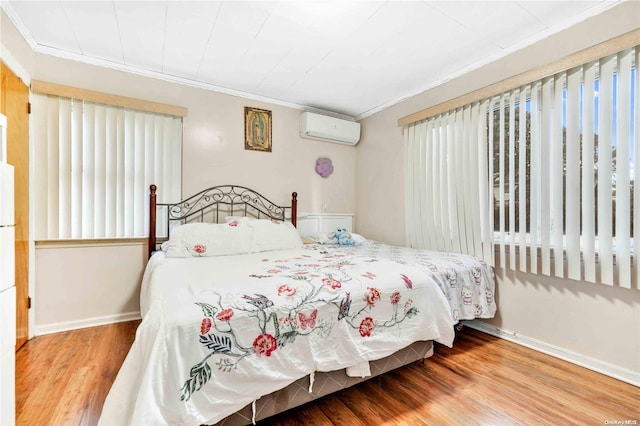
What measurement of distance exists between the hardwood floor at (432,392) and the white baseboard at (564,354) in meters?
0.06

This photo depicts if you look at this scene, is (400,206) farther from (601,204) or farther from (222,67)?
(222,67)

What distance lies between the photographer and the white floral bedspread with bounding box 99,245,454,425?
3.51 ft

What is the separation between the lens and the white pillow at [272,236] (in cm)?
265

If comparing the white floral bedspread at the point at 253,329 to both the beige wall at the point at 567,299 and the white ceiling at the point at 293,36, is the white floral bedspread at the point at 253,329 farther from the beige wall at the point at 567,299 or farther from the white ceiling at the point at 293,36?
the white ceiling at the point at 293,36

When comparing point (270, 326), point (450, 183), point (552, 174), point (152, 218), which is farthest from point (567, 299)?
point (152, 218)

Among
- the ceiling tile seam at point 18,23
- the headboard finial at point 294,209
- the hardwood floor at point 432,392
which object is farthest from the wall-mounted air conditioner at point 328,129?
the hardwood floor at point 432,392

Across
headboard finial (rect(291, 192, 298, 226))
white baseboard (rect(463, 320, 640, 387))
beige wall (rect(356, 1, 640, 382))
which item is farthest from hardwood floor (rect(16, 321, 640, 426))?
headboard finial (rect(291, 192, 298, 226))

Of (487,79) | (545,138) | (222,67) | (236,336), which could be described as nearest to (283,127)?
(222,67)

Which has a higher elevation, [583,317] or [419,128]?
[419,128]

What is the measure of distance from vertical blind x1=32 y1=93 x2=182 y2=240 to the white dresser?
174cm

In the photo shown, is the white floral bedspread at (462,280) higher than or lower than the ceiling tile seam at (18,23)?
lower

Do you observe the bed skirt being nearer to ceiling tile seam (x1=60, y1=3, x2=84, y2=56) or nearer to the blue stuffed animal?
the blue stuffed animal

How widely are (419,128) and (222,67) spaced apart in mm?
2132

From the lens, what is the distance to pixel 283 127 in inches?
141
